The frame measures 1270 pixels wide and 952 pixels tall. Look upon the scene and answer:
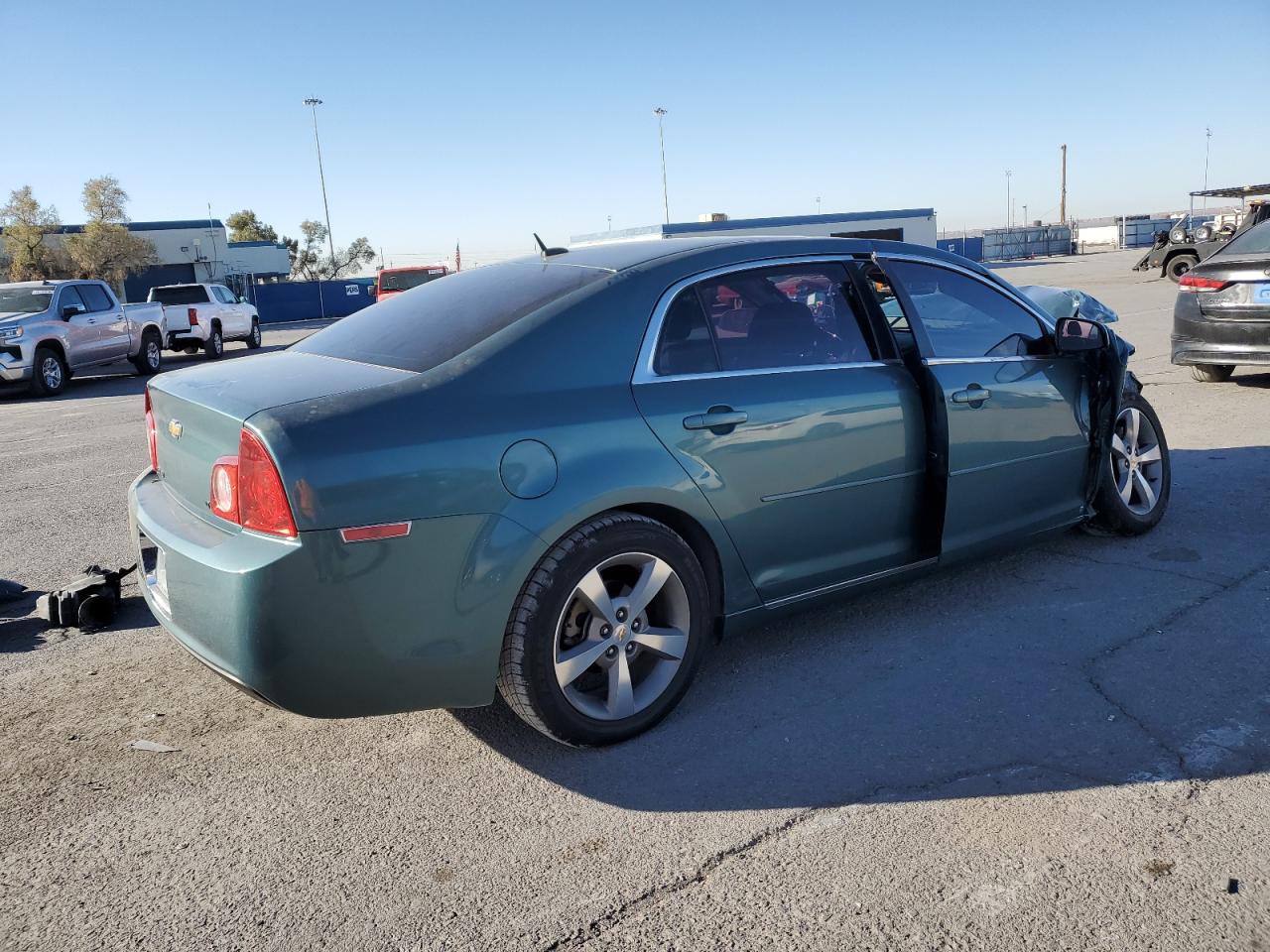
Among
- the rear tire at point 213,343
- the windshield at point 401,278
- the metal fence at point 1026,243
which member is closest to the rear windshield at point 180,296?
the rear tire at point 213,343

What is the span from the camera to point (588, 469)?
3221 mm

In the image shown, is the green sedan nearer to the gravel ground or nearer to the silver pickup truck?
the gravel ground

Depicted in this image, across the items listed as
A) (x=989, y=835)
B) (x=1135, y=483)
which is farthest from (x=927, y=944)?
(x=1135, y=483)

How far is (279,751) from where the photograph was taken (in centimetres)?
346

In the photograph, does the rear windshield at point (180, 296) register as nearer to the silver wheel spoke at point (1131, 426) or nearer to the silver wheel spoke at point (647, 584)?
the silver wheel spoke at point (1131, 426)

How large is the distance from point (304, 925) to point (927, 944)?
1470 millimetres

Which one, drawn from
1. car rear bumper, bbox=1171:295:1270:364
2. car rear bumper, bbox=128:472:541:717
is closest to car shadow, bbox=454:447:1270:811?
car rear bumper, bbox=128:472:541:717

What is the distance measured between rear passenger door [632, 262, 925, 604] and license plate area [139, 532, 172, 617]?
1.60 m

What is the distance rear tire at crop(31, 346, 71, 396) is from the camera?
15883 mm

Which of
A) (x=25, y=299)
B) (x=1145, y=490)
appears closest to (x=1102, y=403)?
(x=1145, y=490)

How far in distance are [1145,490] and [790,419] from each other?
267 cm

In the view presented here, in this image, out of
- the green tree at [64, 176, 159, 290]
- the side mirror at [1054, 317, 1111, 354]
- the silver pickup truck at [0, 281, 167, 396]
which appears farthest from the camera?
the green tree at [64, 176, 159, 290]

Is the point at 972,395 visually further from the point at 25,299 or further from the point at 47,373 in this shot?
the point at 25,299

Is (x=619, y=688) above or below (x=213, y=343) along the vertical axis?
above
